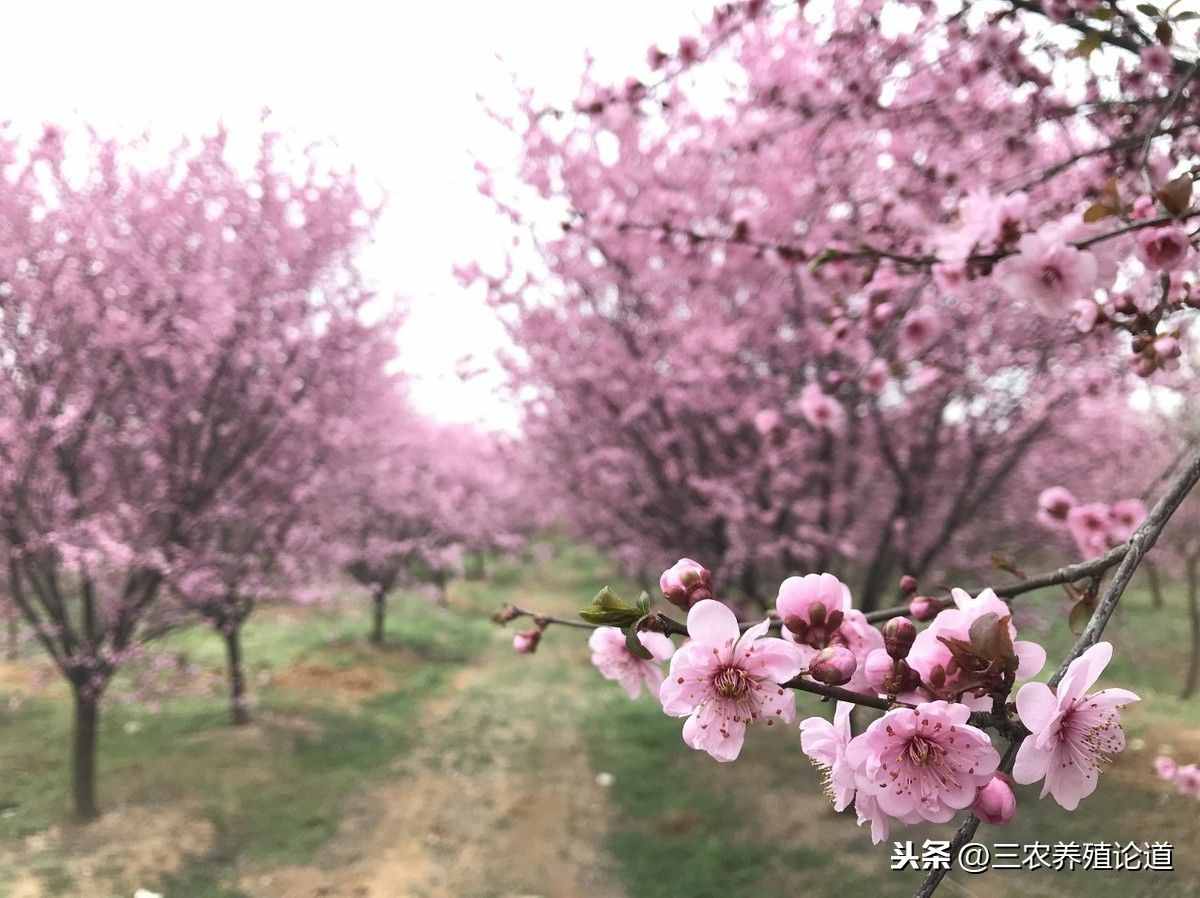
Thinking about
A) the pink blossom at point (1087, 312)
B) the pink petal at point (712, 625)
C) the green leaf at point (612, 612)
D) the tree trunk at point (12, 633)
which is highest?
the pink blossom at point (1087, 312)

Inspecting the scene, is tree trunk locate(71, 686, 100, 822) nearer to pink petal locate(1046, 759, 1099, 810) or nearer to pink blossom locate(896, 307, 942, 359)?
pink blossom locate(896, 307, 942, 359)

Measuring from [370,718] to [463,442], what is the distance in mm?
14555

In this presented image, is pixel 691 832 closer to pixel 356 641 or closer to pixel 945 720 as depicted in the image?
pixel 945 720

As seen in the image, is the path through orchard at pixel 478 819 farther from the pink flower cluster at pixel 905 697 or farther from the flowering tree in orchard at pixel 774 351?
the pink flower cluster at pixel 905 697

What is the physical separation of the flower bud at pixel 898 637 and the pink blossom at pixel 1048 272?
1.07 metres

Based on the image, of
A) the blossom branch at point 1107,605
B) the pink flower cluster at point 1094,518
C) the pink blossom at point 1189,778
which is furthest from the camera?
the pink blossom at point 1189,778

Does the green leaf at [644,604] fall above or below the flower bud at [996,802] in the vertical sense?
above

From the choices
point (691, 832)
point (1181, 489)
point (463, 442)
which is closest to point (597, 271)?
point (691, 832)

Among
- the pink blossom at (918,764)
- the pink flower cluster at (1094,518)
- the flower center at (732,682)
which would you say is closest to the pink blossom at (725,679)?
the flower center at (732,682)

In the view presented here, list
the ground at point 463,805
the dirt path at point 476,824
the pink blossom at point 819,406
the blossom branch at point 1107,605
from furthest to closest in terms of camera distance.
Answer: the dirt path at point 476,824
the ground at point 463,805
the pink blossom at point 819,406
the blossom branch at point 1107,605

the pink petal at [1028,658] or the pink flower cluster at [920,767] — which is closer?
the pink flower cluster at [920,767]

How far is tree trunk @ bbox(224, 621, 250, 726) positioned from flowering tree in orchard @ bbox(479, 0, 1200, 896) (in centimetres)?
391

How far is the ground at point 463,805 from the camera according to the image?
433 centimetres

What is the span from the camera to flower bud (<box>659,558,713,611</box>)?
1.09m
